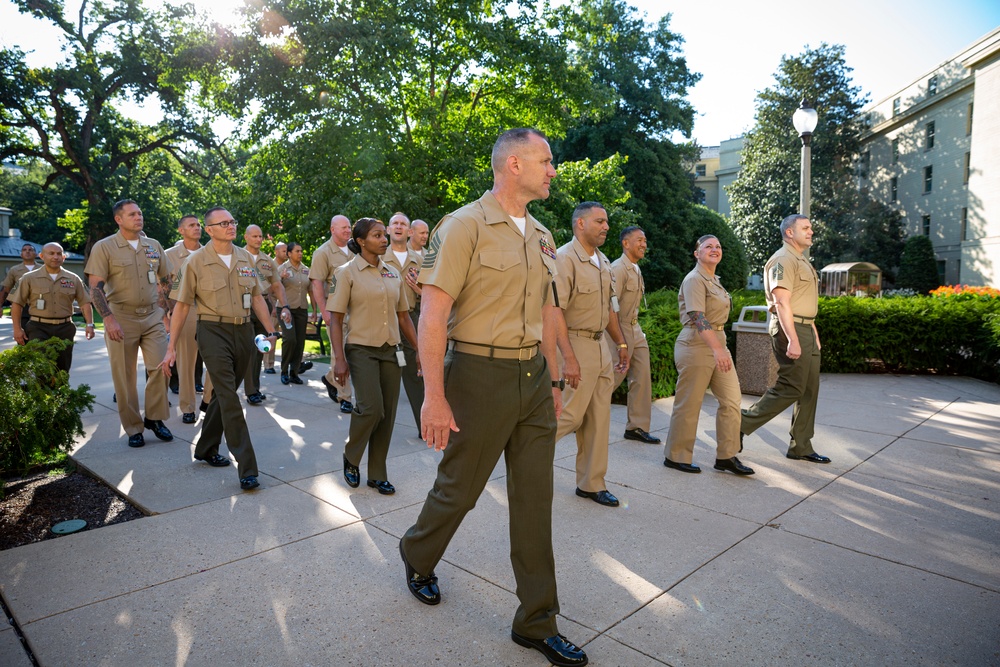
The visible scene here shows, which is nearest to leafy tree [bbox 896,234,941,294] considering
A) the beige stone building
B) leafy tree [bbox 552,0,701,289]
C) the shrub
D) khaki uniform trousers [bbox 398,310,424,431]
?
the beige stone building

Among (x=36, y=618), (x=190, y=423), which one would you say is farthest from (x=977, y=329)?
(x=36, y=618)

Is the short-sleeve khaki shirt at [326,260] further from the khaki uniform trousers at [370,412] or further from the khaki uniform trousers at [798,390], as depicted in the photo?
the khaki uniform trousers at [798,390]

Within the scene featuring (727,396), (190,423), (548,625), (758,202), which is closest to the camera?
(548,625)

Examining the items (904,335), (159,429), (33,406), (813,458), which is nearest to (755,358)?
(904,335)

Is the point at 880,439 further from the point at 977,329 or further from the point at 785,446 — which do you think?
the point at 977,329

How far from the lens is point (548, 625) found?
279 cm

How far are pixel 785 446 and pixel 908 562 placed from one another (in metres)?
2.61

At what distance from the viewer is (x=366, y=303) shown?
5059 millimetres

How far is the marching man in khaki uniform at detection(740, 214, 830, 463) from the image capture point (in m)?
5.58

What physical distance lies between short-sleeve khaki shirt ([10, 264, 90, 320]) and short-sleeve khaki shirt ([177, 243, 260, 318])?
11.0 ft

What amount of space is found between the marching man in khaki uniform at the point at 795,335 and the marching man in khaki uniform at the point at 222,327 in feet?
13.2

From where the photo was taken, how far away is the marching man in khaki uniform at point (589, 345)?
469 centimetres

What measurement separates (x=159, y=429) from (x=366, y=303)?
2.97 meters

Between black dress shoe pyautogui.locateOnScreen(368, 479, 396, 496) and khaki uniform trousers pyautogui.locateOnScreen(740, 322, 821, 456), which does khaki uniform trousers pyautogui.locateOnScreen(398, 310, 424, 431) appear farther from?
khaki uniform trousers pyautogui.locateOnScreen(740, 322, 821, 456)
